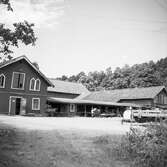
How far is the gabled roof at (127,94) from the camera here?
165 feet

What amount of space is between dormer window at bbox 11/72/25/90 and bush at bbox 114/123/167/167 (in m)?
24.3

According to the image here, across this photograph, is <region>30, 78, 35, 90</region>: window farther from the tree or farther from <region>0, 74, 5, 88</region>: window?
the tree

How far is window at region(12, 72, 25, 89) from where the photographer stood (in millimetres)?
31984

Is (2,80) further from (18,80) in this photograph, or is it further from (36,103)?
(36,103)

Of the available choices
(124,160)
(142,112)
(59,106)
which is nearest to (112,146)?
(124,160)

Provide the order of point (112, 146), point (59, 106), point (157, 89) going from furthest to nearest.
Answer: point (157, 89), point (59, 106), point (112, 146)

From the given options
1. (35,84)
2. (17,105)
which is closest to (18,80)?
(35,84)

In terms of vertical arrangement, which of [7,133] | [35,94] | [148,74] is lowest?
[7,133]

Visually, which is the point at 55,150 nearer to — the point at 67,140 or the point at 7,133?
the point at 67,140

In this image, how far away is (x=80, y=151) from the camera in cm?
956

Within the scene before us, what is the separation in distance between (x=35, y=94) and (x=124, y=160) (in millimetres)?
25582

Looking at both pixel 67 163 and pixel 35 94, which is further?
pixel 35 94

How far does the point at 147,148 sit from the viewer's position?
8.91 metres

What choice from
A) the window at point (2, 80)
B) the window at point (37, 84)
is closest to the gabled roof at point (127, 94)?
the window at point (37, 84)
